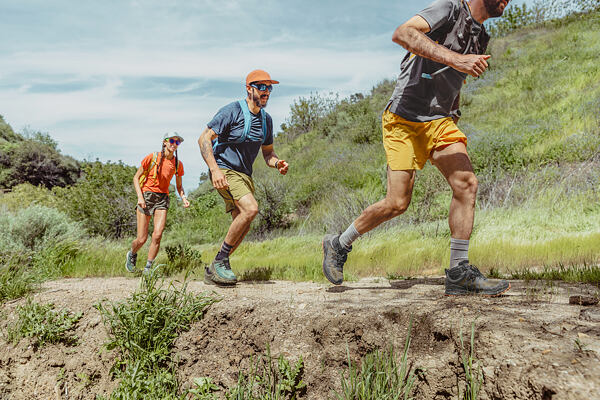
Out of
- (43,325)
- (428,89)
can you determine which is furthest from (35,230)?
(428,89)

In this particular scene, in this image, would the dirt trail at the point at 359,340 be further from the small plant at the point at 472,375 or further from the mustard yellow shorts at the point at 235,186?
the mustard yellow shorts at the point at 235,186

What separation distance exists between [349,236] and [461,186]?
41.7 inches

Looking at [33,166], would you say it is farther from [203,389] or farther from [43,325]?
[203,389]

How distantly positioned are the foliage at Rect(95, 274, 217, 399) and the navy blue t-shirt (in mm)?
1642

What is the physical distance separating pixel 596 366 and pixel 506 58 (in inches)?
763

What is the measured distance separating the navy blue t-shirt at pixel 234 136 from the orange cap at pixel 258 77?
0.30m

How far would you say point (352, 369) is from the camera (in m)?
2.43

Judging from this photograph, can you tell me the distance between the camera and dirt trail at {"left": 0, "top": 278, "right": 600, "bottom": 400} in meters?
1.88

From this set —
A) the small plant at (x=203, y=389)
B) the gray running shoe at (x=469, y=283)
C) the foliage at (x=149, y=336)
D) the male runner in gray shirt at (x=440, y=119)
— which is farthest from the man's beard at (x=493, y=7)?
the small plant at (x=203, y=389)

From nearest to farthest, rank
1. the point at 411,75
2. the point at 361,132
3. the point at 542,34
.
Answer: the point at 411,75 < the point at 361,132 < the point at 542,34

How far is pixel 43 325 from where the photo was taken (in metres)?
3.36

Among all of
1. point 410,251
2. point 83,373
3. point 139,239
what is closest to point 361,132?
point 410,251

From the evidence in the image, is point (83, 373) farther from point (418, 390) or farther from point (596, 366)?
point (596, 366)

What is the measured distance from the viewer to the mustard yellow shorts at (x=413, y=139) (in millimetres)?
3195
